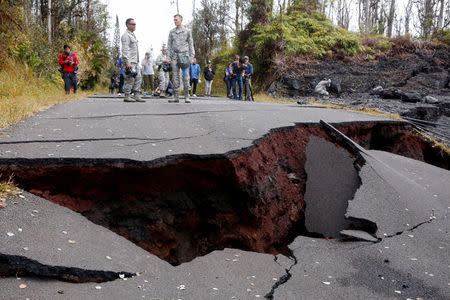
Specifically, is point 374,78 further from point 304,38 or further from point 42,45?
point 42,45

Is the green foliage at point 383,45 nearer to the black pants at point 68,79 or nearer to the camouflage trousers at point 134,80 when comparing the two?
the camouflage trousers at point 134,80

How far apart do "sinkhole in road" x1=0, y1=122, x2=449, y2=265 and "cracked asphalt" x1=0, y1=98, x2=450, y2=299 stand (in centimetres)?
17

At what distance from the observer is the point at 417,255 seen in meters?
3.46

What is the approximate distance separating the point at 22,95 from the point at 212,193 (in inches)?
263

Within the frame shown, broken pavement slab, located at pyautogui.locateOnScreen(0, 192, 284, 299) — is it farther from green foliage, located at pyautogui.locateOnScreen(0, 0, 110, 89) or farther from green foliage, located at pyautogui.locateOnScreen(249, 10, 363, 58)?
green foliage, located at pyautogui.locateOnScreen(249, 10, 363, 58)

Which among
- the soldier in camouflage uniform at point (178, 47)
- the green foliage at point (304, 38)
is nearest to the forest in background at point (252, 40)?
the green foliage at point (304, 38)

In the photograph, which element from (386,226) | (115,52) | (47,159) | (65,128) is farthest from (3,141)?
(115,52)

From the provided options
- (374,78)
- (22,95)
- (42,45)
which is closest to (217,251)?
(22,95)

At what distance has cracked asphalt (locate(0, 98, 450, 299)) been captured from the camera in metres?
2.60

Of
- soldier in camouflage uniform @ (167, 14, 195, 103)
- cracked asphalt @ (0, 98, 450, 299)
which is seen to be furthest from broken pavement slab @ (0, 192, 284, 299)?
soldier in camouflage uniform @ (167, 14, 195, 103)

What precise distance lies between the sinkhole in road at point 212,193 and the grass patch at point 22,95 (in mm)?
1851

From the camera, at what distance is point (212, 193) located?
4.60 meters

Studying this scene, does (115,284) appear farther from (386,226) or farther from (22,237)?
(386,226)

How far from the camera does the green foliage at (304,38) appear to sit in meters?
20.9
